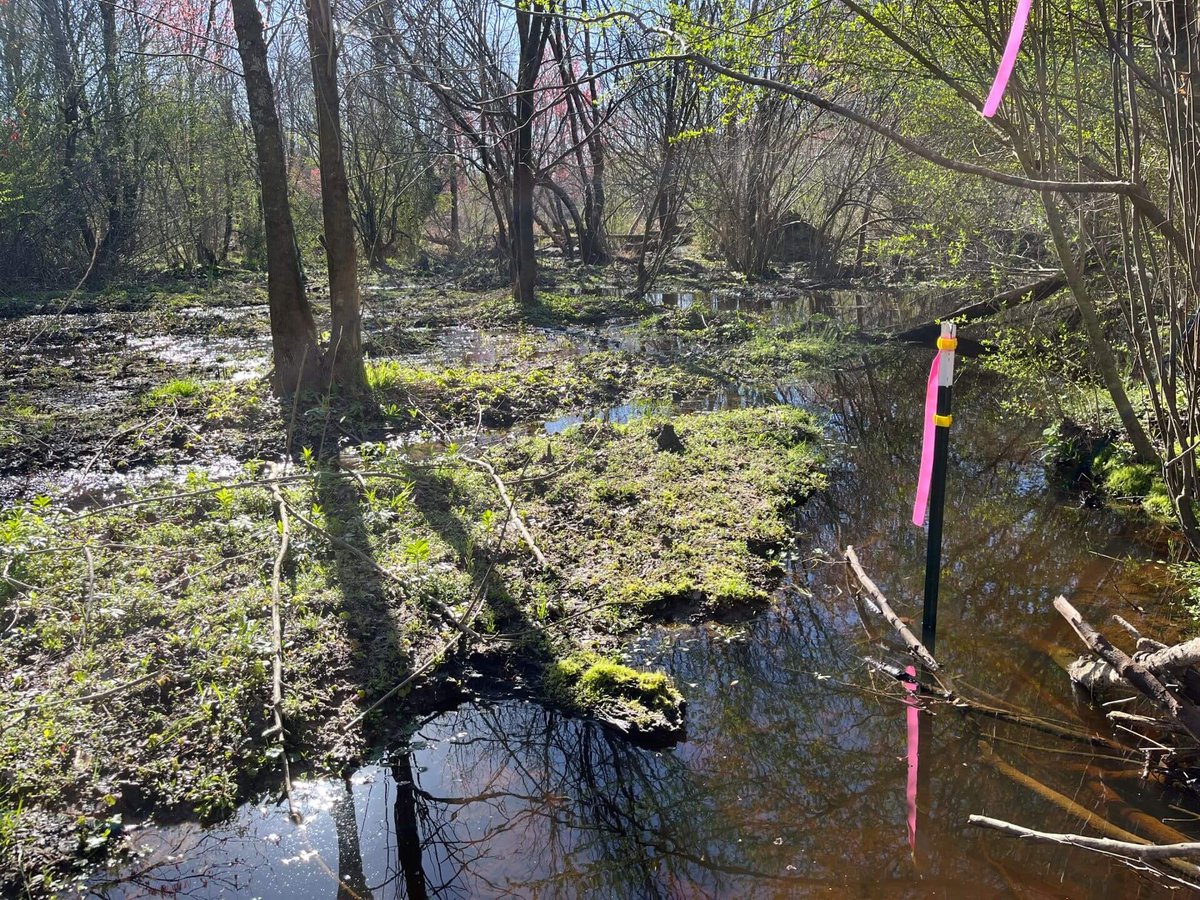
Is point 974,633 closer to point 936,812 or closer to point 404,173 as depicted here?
point 936,812

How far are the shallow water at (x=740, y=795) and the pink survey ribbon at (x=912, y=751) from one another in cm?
2

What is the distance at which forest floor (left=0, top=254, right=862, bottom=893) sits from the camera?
3.87m

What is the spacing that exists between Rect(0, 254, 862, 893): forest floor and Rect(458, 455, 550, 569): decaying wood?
48mm

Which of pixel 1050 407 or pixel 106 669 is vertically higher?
pixel 1050 407

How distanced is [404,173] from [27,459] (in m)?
17.9

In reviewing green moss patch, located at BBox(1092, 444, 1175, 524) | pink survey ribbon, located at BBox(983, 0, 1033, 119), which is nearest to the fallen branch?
pink survey ribbon, located at BBox(983, 0, 1033, 119)

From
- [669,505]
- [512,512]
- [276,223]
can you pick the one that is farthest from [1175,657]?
[276,223]

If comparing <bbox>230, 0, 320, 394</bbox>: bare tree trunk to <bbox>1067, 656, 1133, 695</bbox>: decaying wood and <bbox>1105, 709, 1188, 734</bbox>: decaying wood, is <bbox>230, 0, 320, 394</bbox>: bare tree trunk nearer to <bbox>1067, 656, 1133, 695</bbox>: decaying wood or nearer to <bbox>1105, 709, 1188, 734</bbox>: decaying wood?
<bbox>1067, 656, 1133, 695</bbox>: decaying wood

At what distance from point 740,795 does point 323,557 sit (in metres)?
3.07

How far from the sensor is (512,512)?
607cm

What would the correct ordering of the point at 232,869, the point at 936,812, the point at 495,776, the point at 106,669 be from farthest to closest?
the point at 106,669
the point at 495,776
the point at 936,812
the point at 232,869

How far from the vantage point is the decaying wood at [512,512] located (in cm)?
563

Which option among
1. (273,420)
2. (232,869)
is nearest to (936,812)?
(232,869)

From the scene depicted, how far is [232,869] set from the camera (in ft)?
11.0
